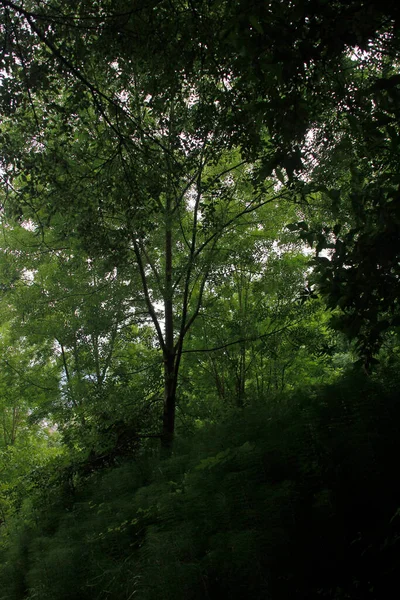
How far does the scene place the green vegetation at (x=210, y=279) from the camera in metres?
2.56

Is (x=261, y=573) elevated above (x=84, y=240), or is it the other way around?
(x=84, y=240)

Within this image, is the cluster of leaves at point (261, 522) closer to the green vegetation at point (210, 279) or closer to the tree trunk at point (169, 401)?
the green vegetation at point (210, 279)

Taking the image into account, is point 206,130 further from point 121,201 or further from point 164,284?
point 164,284

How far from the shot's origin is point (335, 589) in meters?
2.66

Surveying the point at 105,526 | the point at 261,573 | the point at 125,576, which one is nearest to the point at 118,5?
the point at 261,573

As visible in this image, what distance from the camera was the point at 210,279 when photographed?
7895 mm

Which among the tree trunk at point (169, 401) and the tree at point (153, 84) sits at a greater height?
the tree at point (153, 84)

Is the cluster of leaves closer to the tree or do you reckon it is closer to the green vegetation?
the green vegetation

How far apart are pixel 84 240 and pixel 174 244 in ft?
13.8

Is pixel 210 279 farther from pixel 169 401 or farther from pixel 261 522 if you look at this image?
pixel 261 522

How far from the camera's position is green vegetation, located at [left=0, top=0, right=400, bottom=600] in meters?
2.56

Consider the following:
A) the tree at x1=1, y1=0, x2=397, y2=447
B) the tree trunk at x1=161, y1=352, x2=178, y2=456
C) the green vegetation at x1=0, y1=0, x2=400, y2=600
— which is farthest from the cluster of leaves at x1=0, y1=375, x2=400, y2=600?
the tree at x1=1, y1=0, x2=397, y2=447

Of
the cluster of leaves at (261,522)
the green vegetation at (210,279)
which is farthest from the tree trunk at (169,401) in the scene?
the cluster of leaves at (261,522)

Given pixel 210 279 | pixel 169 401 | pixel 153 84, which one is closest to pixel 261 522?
pixel 153 84
